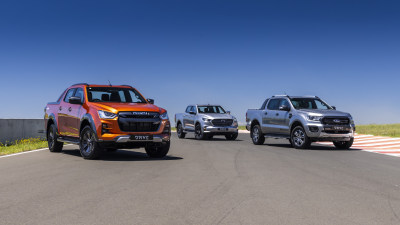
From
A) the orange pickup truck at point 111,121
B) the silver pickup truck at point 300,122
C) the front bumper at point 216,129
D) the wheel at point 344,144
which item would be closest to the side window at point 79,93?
the orange pickup truck at point 111,121

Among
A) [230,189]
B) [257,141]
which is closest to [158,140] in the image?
[230,189]

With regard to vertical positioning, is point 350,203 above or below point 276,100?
below

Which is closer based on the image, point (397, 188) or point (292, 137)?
point (397, 188)

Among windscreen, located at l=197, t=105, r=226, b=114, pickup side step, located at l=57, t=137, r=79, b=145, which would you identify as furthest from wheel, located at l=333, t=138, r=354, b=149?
pickup side step, located at l=57, t=137, r=79, b=145

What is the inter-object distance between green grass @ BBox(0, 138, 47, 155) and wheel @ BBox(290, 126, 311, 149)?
878 centimetres

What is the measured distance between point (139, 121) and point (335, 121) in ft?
25.3

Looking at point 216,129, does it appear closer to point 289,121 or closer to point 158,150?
point 289,121

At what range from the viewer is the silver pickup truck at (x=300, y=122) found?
17250 mm

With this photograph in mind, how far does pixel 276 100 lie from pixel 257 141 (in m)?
1.78

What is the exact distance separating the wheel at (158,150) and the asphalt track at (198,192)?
4.07 ft

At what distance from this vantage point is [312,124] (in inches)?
677

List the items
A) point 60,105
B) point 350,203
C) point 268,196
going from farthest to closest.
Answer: point 60,105
point 268,196
point 350,203

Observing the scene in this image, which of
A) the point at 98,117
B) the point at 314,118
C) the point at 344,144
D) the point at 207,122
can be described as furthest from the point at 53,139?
the point at 207,122

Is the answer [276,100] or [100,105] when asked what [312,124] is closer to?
[276,100]
